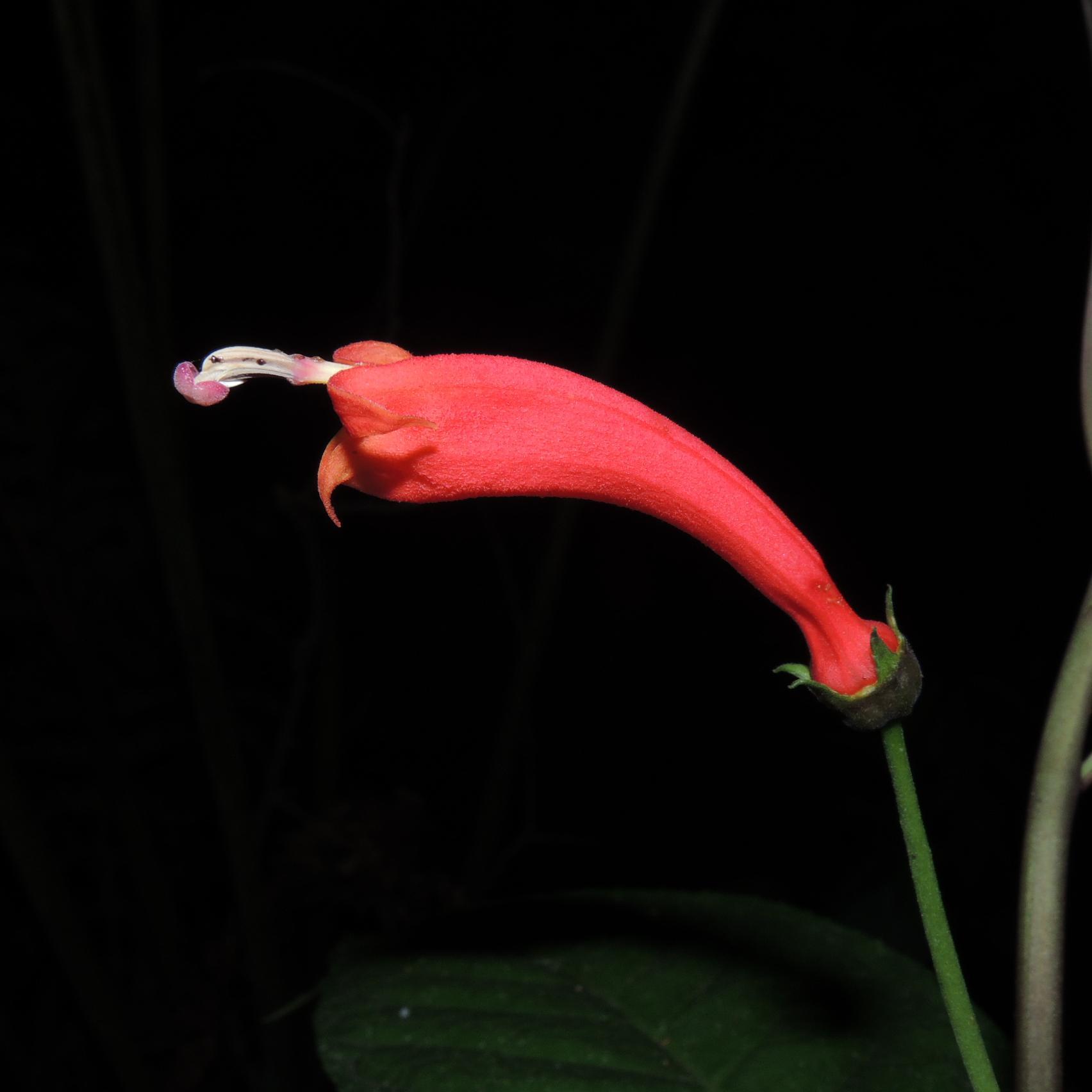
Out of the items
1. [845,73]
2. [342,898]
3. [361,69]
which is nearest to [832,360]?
[845,73]

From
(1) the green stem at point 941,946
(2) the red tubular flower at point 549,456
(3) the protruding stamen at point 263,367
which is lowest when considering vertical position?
(1) the green stem at point 941,946

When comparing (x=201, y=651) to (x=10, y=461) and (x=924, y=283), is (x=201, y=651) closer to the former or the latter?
(x=10, y=461)

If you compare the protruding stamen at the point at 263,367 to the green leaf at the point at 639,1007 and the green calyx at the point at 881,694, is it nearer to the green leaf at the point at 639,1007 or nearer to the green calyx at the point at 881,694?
the green calyx at the point at 881,694

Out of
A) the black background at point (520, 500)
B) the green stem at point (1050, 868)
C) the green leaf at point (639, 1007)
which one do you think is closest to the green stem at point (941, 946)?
the green stem at point (1050, 868)

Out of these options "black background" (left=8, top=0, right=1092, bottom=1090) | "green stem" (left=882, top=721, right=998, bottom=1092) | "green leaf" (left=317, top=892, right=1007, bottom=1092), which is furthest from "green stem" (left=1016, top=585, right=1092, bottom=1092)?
"black background" (left=8, top=0, right=1092, bottom=1090)

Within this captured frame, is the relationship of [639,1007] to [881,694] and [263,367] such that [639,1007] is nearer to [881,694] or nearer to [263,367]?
[881,694]

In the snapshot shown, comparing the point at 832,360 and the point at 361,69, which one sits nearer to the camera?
the point at 832,360

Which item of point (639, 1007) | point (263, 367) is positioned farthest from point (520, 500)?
point (263, 367)
